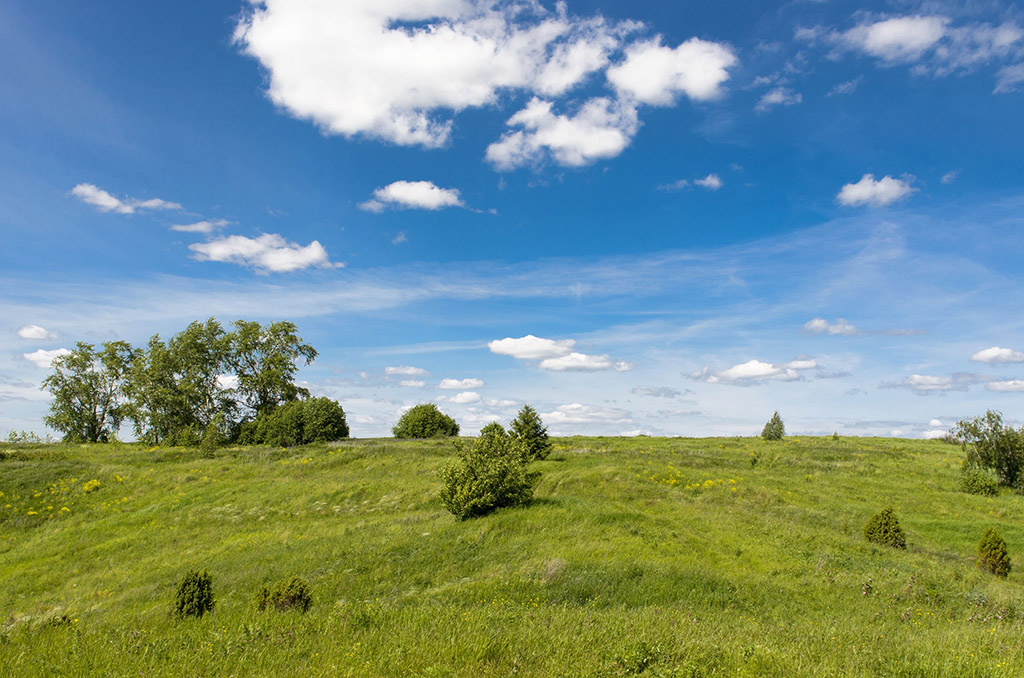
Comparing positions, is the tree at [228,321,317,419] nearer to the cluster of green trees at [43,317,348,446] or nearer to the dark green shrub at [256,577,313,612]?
the cluster of green trees at [43,317,348,446]

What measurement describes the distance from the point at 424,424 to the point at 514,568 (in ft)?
147

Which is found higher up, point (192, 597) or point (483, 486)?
point (483, 486)

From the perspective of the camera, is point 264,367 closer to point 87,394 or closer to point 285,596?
point 87,394

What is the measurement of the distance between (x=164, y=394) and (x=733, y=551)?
6245cm

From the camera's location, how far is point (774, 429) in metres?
58.7

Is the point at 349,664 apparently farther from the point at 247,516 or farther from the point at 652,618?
the point at 247,516

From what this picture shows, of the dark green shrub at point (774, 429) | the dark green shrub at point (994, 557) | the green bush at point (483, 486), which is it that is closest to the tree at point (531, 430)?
the green bush at point (483, 486)

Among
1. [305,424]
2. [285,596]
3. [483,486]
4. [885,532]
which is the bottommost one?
[885,532]

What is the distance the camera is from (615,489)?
87.8 feet

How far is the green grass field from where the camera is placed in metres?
6.46

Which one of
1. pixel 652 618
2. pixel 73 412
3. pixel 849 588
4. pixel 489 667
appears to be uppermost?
pixel 73 412

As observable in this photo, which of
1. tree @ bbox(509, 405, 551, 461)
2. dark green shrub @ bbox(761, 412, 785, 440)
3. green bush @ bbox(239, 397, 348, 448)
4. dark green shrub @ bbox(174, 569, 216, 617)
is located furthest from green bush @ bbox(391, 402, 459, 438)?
dark green shrub @ bbox(174, 569, 216, 617)

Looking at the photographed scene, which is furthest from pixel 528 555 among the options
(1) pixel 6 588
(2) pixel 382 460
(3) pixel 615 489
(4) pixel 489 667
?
(2) pixel 382 460

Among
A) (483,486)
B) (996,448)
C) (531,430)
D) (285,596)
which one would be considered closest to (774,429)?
(996,448)
